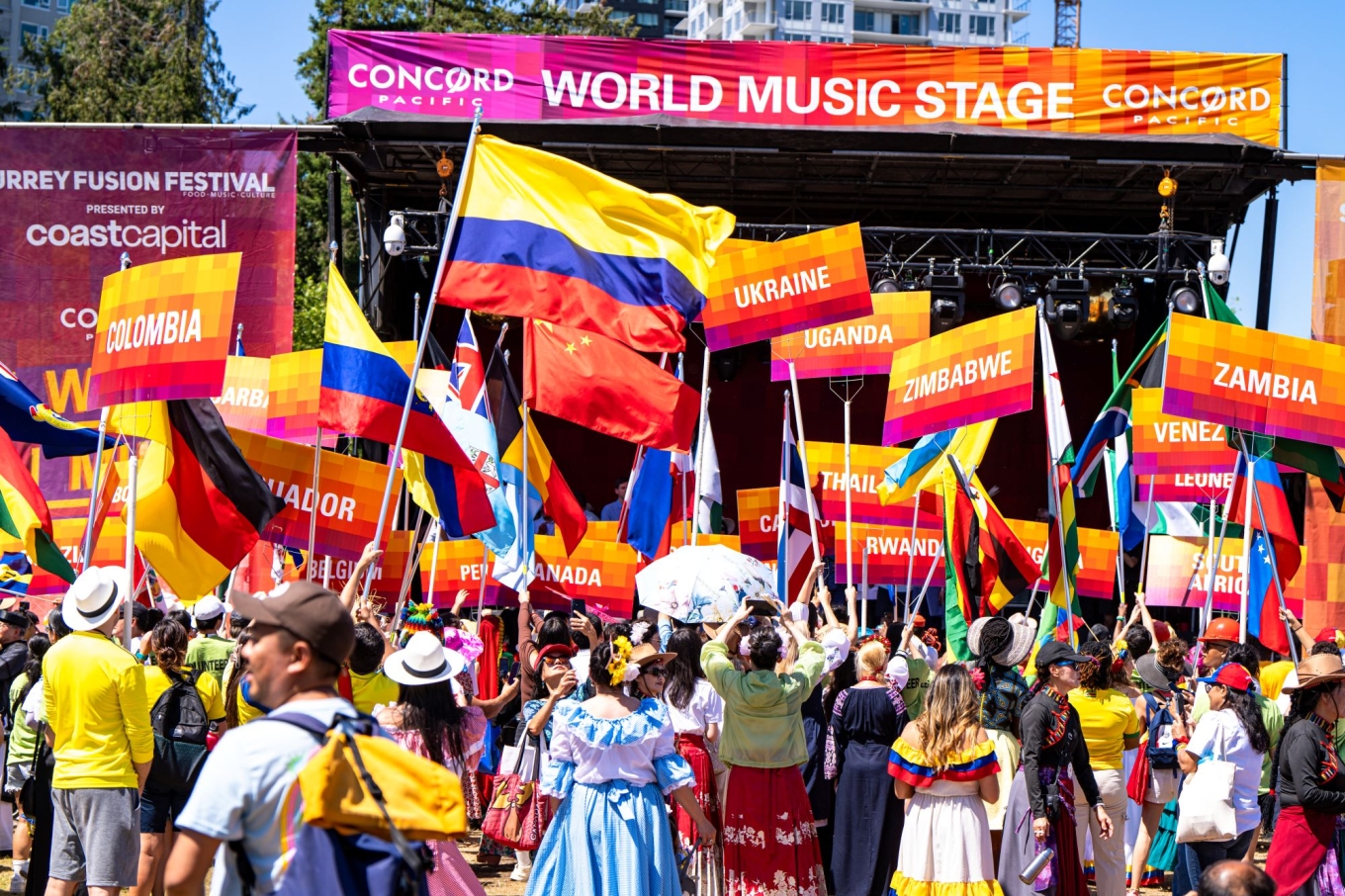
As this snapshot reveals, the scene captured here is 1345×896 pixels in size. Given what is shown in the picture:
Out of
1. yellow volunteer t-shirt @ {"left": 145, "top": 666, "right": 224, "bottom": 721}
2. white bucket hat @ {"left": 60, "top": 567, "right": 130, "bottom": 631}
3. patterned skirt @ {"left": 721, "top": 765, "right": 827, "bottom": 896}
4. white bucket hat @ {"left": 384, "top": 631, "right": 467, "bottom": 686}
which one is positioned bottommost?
patterned skirt @ {"left": 721, "top": 765, "right": 827, "bottom": 896}

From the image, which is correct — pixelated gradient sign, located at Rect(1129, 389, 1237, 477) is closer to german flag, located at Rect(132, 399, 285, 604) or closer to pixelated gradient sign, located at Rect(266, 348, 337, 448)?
pixelated gradient sign, located at Rect(266, 348, 337, 448)

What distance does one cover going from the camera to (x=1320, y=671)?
6.60 metres

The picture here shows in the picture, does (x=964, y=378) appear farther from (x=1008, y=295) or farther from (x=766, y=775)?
(x=1008, y=295)

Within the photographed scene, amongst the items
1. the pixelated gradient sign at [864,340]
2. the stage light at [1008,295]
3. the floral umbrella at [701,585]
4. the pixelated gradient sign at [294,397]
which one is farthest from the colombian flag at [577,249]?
the stage light at [1008,295]

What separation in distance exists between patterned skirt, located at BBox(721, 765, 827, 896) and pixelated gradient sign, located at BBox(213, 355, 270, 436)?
6291mm

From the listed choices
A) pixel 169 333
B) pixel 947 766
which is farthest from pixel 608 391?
pixel 947 766

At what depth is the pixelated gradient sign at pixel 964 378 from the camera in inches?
436

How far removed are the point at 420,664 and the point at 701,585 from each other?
181cm

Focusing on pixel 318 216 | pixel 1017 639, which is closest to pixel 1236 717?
pixel 1017 639

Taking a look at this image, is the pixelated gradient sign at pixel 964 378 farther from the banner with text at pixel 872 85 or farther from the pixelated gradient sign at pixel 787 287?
the banner with text at pixel 872 85

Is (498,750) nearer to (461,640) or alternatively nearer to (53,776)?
(461,640)

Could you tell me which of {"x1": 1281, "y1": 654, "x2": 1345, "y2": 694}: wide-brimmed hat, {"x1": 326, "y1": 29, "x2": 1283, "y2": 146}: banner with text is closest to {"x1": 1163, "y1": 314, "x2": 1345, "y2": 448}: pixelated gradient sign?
{"x1": 1281, "y1": 654, "x2": 1345, "y2": 694}: wide-brimmed hat

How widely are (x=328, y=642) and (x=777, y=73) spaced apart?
15.8m

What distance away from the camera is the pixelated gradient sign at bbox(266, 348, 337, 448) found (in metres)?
12.0
